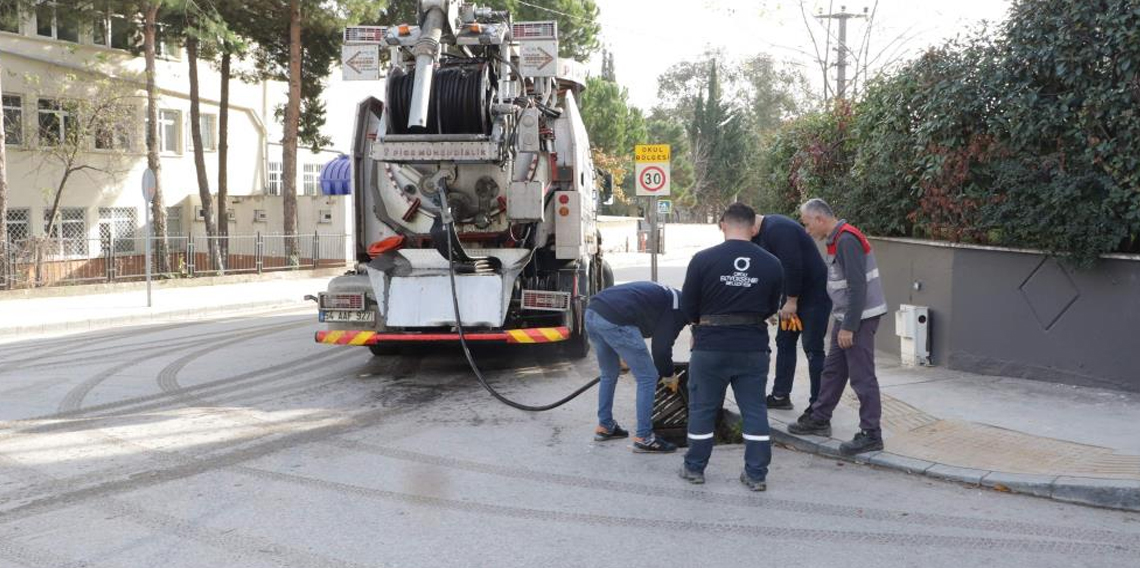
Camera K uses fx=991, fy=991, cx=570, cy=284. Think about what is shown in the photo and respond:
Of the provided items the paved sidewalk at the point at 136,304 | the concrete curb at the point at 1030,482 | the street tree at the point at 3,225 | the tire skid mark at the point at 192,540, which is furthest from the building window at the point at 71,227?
the concrete curb at the point at 1030,482

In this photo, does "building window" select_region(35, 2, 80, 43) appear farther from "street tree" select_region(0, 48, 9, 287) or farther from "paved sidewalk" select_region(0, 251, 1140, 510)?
"paved sidewalk" select_region(0, 251, 1140, 510)

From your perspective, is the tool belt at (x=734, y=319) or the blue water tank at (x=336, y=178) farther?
the blue water tank at (x=336, y=178)

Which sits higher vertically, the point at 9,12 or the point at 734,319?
the point at 9,12

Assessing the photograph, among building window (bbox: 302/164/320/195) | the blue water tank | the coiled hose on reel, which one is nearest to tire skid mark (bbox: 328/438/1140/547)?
the coiled hose on reel

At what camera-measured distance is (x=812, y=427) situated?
7242mm

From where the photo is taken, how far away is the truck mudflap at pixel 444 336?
959 centimetres

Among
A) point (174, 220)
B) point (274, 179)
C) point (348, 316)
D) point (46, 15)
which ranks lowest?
point (348, 316)

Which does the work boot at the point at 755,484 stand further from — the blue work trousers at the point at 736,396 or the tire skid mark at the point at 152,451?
the tire skid mark at the point at 152,451

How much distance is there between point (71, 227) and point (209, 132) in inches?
243

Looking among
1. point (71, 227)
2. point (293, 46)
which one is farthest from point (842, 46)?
point (71, 227)

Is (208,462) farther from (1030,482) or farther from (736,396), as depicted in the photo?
(1030,482)

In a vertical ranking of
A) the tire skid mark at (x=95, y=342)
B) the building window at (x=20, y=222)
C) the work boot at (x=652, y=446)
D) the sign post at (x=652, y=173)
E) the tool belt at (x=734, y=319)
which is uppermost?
the sign post at (x=652, y=173)

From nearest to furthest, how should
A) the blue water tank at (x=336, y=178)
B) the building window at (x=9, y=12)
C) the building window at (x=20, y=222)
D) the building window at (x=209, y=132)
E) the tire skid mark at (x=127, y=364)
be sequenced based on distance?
the tire skid mark at (x=127, y=364) < the building window at (x=9, y=12) < the building window at (x=20, y=222) < the blue water tank at (x=336, y=178) < the building window at (x=209, y=132)

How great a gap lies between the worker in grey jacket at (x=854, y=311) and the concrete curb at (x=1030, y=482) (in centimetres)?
21
